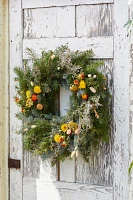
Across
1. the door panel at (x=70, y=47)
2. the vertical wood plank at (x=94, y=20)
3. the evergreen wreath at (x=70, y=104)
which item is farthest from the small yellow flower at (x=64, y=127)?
the vertical wood plank at (x=94, y=20)

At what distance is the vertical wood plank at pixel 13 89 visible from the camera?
107 inches

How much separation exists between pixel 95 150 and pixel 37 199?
1.55 feet

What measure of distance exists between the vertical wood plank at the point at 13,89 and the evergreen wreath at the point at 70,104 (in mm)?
179

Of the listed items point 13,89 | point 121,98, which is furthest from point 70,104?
point 13,89

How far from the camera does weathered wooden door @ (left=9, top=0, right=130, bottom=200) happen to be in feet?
8.25

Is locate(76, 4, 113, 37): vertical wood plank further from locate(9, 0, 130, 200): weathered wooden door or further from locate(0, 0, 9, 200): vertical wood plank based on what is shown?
locate(0, 0, 9, 200): vertical wood plank

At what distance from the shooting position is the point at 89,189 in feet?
8.50

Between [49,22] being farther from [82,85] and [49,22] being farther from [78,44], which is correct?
[82,85]

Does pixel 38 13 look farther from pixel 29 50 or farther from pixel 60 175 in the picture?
pixel 60 175

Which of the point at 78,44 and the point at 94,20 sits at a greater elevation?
the point at 94,20

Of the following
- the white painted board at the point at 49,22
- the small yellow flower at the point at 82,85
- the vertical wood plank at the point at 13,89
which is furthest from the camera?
the vertical wood plank at the point at 13,89

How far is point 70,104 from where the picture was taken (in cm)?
246

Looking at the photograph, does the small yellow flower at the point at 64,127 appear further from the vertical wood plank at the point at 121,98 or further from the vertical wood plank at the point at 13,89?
the vertical wood plank at the point at 13,89

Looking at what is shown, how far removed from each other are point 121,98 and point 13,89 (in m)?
0.65
